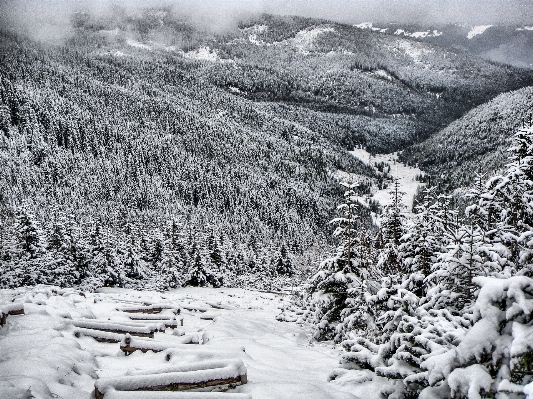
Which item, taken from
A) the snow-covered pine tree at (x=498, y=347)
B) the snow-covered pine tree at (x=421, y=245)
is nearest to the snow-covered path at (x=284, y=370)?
the snow-covered pine tree at (x=498, y=347)

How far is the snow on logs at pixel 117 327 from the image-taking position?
9.50m

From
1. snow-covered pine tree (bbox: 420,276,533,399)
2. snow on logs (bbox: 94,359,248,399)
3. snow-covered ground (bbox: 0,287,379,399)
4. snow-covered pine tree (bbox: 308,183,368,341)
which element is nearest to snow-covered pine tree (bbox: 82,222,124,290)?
snow-covered ground (bbox: 0,287,379,399)

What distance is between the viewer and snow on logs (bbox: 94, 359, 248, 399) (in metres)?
4.85

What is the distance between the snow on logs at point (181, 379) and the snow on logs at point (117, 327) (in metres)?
4.75

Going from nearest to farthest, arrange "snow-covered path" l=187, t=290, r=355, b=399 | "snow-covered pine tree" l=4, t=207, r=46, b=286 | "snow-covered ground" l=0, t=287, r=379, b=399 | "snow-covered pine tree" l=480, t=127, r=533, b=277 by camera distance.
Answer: "snow-covered ground" l=0, t=287, r=379, b=399
"snow-covered path" l=187, t=290, r=355, b=399
"snow-covered pine tree" l=480, t=127, r=533, b=277
"snow-covered pine tree" l=4, t=207, r=46, b=286

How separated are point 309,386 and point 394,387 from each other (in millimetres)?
1404

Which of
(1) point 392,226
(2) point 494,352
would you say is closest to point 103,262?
(1) point 392,226

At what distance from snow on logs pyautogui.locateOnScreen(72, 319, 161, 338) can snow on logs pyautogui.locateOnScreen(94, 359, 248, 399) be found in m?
4.75

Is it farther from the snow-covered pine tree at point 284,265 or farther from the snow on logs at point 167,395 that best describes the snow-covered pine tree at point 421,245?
the snow-covered pine tree at point 284,265

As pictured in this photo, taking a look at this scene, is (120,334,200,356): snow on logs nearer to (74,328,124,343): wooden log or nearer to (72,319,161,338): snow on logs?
(74,328,124,343): wooden log

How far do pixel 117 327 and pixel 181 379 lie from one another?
17.9 ft

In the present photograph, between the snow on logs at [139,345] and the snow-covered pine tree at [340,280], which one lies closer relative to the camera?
the snow on logs at [139,345]

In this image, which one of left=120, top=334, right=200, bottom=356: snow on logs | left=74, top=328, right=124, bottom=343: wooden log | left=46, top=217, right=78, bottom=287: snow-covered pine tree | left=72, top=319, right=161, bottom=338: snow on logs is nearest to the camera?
left=120, top=334, right=200, bottom=356: snow on logs

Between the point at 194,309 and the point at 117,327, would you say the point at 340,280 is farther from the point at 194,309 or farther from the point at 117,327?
the point at 194,309
